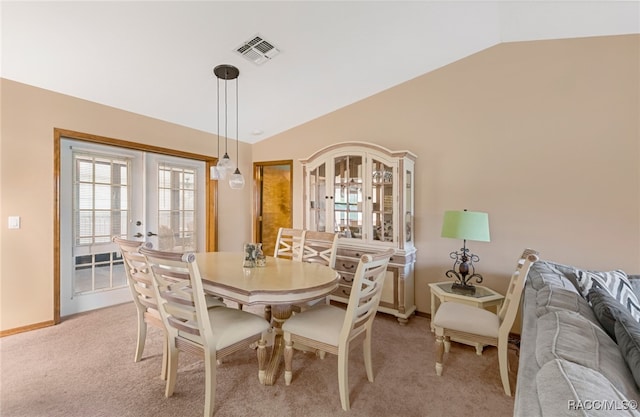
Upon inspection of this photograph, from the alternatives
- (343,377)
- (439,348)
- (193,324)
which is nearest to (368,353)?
(343,377)

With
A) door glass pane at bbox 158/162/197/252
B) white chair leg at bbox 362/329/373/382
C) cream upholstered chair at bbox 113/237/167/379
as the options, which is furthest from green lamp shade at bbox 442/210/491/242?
door glass pane at bbox 158/162/197/252

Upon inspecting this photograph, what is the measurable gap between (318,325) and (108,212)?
117 inches

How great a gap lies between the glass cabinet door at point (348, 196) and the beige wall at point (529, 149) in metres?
0.57

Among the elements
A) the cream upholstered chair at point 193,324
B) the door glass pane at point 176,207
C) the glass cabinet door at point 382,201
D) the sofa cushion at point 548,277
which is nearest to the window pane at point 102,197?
the door glass pane at point 176,207

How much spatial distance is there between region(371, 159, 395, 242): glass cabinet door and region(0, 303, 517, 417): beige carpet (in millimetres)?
1104

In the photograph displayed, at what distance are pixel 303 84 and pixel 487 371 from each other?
3197mm

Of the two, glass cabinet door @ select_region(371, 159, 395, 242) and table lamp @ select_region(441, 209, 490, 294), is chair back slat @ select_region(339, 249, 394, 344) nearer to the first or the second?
table lamp @ select_region(441, 209, 490, 294)

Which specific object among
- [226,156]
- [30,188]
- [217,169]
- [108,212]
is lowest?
[108,212]

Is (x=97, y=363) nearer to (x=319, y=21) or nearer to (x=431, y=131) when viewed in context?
(x=319, y=21)

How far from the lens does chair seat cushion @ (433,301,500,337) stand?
77.0 inches

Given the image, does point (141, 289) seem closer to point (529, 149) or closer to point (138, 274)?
point (138, 274)

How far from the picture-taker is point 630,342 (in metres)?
0.92

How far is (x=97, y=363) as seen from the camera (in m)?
2.19

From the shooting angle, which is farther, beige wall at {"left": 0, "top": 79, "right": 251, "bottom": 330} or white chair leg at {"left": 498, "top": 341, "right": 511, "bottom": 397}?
beige wall at {"left": 0, "top": 79, "right": 251, "bottom": 330}
